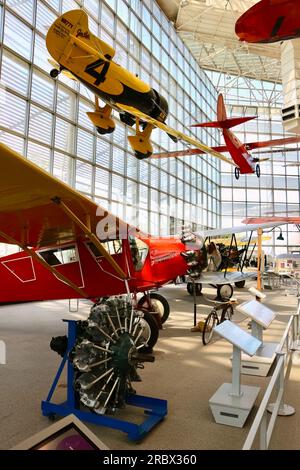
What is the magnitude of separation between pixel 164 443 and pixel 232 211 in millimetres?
33737

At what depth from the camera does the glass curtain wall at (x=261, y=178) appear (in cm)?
3512

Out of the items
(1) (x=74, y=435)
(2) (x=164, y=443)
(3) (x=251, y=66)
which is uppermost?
(3) (x=251, y=66)

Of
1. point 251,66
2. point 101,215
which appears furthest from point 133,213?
point 251,66

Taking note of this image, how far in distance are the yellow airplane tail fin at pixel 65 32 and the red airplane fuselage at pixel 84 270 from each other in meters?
5.40

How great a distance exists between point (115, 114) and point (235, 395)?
16.5 m

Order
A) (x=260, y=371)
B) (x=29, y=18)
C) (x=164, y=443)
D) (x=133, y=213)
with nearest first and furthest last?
1. (x=164, y=443)
2. (x=260, y=371)
3. (x=29, y=18)
4. (x=133, y=213)

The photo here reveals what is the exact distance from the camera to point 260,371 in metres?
4.78

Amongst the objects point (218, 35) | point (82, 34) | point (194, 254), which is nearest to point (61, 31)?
point (82, 34)

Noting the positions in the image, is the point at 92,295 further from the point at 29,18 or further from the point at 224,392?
the point at 29,18

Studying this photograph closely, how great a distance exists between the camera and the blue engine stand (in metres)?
3.03

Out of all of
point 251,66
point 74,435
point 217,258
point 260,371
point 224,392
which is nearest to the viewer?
point 74,435

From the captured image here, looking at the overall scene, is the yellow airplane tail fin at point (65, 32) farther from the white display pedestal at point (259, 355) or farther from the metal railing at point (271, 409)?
the metal railing at point (271, 409)

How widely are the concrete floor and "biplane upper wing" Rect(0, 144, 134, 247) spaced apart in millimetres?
1851

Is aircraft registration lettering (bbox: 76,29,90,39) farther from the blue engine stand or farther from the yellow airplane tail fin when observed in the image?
the blue engine stand
